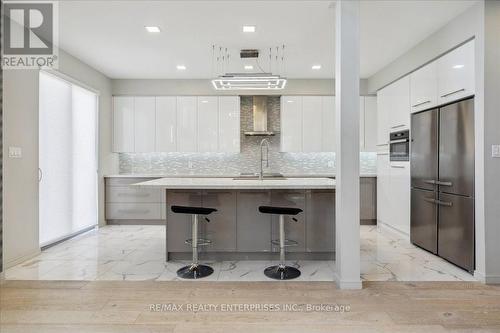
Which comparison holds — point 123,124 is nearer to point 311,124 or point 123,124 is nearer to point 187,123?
point 187,123

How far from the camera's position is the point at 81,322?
7.33ft

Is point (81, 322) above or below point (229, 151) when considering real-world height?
below

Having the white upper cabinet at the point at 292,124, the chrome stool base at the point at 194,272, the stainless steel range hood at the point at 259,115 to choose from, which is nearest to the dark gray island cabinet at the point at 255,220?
the chrome stool base at the point at 194,272

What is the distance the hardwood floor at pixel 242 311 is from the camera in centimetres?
218

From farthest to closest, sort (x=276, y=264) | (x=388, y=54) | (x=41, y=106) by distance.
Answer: (x=388, y=54) → (x=41, y=106) → (x=276, y=264)

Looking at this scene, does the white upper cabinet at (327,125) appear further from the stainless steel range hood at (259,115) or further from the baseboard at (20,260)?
the baseboard at (20,260)

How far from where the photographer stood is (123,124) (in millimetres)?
5805

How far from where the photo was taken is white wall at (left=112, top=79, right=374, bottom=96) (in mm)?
5801

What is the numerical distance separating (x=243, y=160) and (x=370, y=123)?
2.61 m

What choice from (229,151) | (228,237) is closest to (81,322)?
(228,237)

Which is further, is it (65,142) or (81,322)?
(65,142)

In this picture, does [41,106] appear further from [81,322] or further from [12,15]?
[81,322]

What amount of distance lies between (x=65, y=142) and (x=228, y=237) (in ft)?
9.68

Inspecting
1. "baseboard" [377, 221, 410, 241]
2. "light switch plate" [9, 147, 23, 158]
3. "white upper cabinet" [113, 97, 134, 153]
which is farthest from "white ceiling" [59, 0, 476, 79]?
"baseboard" [377, 221, 410, 241]
